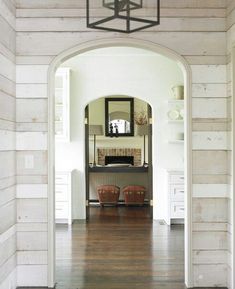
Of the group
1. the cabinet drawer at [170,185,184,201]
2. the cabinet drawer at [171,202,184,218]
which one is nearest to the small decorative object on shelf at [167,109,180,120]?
the cabinet drawer at [170,185,184,201]

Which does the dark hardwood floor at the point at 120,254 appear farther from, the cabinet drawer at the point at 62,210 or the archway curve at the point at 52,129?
the archway curve at the point at 52,129

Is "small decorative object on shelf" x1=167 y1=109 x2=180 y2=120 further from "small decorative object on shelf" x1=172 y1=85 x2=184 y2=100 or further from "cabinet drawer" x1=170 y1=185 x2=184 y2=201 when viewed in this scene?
"cabinet drawer" x1=170 y1=185 x2=184 y2=201

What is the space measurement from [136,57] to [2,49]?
3.93 meters

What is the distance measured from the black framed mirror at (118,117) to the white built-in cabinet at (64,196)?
3.06 metres

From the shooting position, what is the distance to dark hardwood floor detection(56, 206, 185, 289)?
12.1ft

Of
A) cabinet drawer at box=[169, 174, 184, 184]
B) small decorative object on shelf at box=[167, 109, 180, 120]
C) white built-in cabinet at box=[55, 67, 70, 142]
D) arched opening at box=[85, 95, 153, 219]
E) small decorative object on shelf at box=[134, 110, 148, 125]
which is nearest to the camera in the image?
cabinet drawer at box=[169, 174, 184, 184]

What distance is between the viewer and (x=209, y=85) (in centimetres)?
344

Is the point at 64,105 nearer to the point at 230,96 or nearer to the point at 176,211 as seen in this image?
the point at 176,211

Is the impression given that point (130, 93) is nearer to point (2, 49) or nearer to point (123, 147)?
point (123, 147)

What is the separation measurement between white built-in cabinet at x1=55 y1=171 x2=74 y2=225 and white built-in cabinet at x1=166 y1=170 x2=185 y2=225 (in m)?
1.69

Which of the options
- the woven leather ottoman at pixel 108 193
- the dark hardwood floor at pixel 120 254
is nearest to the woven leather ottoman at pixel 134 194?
the woven leather ottoman at pixel 108 193

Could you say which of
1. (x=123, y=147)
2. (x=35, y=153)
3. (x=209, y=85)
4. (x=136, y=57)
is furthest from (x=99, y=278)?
(x=123, y=147)

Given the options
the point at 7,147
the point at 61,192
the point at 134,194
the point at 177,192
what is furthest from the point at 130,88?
the point at 7,147

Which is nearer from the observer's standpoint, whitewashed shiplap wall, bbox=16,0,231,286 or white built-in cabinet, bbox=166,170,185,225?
whitewashed shiplap wall, bbox=16,0,231,286
